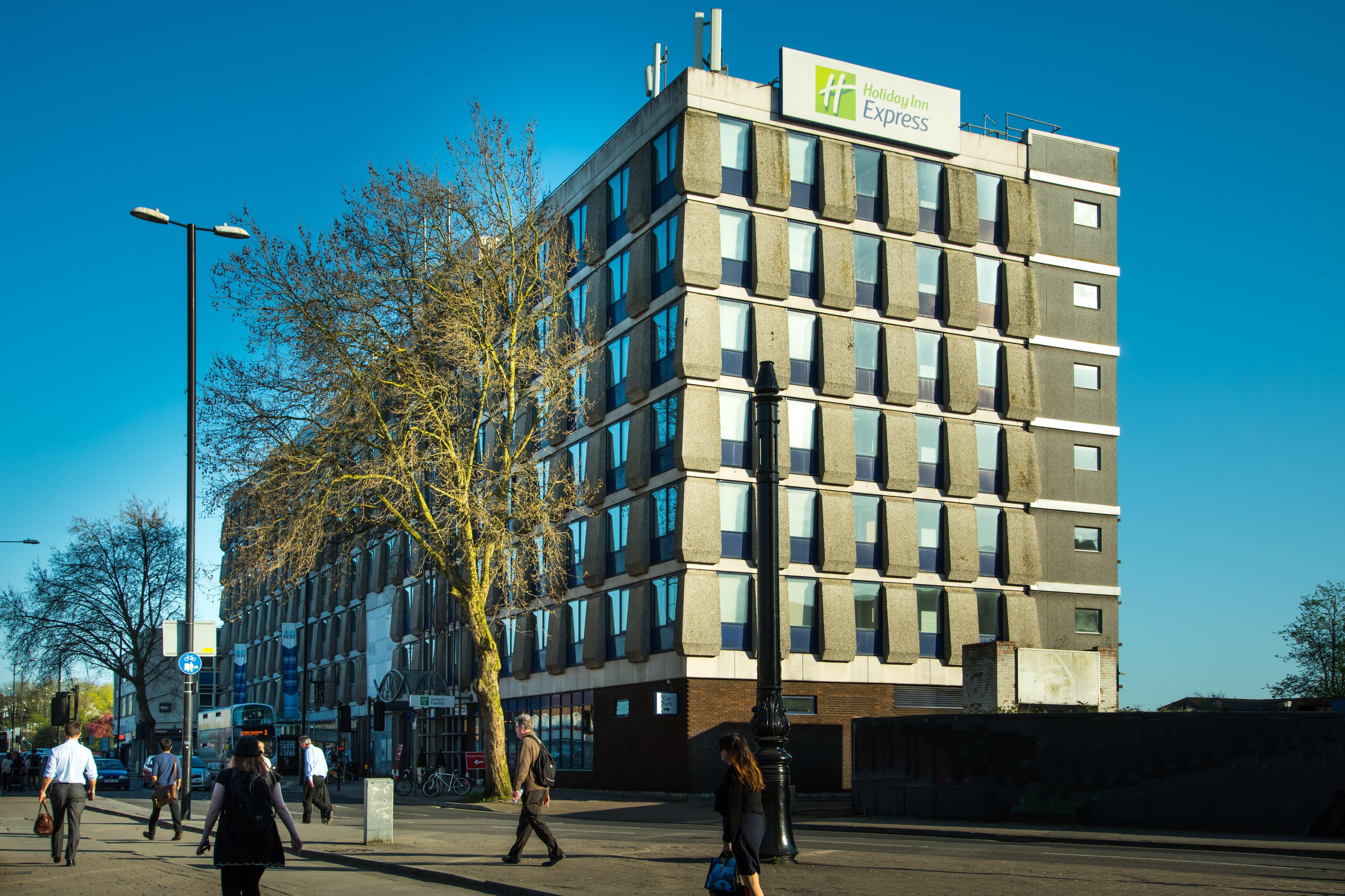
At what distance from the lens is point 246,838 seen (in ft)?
27.9

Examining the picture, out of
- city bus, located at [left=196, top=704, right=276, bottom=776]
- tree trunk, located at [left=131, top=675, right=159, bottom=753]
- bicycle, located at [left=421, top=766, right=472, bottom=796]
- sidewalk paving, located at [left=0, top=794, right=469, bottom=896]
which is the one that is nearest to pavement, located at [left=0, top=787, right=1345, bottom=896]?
sidewalk paving, located at [left=0, top=794, right=469, bottom=896]

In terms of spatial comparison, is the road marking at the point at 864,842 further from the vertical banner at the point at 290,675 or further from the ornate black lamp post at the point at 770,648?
the vertical banner at the point at 290,675

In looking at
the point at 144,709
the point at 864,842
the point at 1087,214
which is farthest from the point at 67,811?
the point at 144,709

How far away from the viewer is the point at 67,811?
50.6 feet

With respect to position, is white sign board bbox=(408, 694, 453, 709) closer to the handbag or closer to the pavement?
the pavement

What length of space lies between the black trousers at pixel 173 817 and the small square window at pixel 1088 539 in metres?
30.8

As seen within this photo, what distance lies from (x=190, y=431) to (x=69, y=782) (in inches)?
449

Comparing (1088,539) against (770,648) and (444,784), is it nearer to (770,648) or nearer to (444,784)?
(444,784)

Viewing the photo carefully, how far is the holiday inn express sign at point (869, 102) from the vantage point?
39.4 m

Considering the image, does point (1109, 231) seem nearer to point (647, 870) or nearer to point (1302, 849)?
point (1302, 849)

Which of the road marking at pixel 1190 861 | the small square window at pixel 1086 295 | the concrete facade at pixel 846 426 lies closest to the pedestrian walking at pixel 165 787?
the road marking at pixel 1190 861

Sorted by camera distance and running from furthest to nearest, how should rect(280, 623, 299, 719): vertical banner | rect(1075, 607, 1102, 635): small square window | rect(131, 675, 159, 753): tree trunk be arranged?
rect(131, 675, 159, 753): tree trunk < rect(280, 623, 299, 719): vertical banner < rect(1075, 607, 1102, 635): small square window

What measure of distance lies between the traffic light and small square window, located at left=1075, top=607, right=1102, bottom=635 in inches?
1201

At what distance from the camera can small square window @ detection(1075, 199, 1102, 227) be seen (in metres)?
45.2
